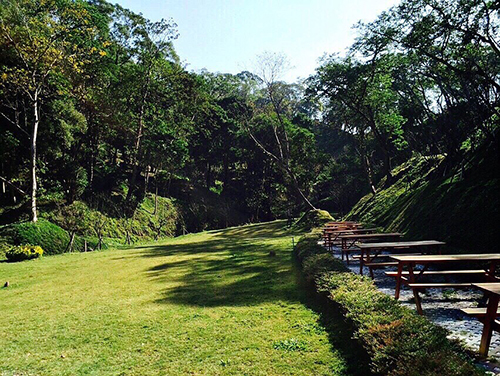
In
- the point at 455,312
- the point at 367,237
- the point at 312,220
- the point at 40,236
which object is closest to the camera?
the point at 455,312

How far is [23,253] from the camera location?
42.2 ft

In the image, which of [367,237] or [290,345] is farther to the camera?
[367,237]

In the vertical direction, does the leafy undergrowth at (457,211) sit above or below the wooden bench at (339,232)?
above

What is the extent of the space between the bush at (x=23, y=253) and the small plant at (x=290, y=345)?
493 inches

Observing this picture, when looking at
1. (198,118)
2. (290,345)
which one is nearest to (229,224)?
(198,118)

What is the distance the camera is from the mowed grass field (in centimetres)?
406

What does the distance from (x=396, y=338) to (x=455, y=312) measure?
1717 mm

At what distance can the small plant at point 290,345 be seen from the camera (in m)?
4.29

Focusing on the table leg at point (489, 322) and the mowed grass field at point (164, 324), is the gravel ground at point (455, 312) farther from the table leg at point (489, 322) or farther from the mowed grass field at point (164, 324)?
the mowed grass field at point (164, 324)

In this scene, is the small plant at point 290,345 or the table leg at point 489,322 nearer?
the table leg at point 489,322

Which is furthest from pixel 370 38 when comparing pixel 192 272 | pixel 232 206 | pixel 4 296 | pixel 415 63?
pixel 232 206

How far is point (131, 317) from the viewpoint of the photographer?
5961 mm

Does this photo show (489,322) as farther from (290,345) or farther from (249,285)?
(249,285)

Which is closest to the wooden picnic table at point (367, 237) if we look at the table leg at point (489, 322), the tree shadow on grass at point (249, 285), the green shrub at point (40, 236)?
the tree shadow on grass at point (249, 285)
